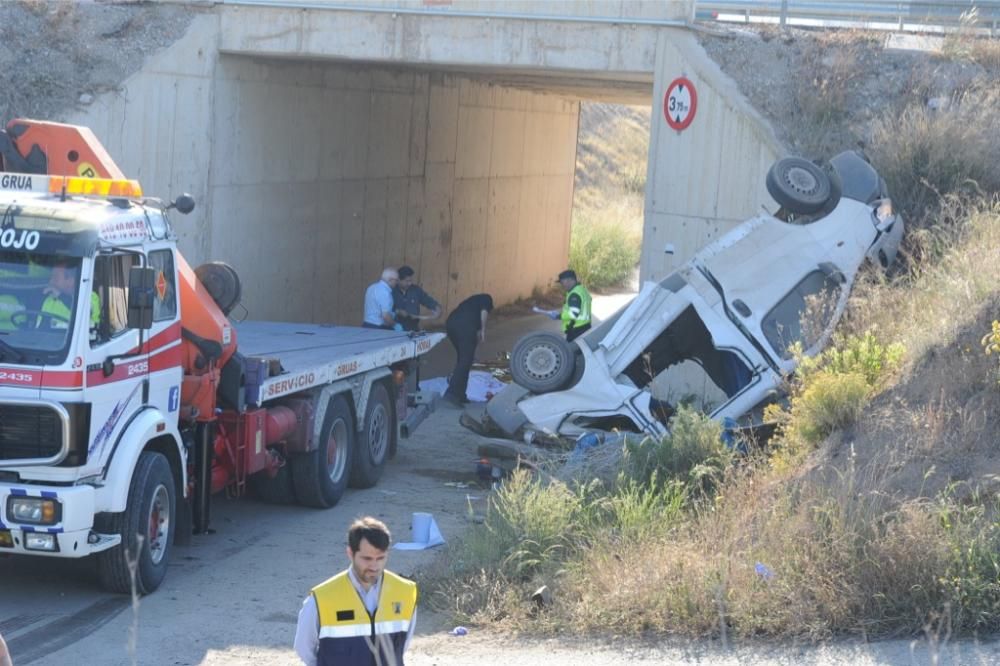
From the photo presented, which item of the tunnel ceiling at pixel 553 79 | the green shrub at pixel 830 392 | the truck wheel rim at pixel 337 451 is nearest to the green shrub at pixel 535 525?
the green shrub at pixel 830 392

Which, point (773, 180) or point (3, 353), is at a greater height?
point (773, 180)

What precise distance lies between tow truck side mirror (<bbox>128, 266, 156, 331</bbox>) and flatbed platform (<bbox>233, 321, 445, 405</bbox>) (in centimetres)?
177

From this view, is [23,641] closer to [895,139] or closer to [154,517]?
[154,517]

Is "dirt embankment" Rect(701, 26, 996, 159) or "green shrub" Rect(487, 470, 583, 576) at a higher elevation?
"dirt embankment" Rect(701, 26, 996, 159)

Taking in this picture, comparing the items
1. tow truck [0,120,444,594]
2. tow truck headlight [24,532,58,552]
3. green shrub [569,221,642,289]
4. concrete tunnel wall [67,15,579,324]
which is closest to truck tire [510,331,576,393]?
tow truck [0,120,444,594]

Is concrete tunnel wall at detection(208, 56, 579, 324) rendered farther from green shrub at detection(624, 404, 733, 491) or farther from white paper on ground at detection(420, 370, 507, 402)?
green shrub at detection(624, 404, 733, 491)

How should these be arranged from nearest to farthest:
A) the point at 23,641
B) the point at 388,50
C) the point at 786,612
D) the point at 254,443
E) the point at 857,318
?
the point at 786,612 < the point at 23,641 < the point at 254,443 < the point at 857,318 < the point at 388,50

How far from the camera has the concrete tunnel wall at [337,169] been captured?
16.6m

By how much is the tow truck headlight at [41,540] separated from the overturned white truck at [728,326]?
16.8ft

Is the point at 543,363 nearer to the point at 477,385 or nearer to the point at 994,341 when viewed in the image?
the point at 994,341

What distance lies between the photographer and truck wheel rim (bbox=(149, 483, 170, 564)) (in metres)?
8.93

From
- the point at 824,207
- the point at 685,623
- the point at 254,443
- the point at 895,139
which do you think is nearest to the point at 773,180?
the point at 824,207

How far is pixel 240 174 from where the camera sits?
57.5ft

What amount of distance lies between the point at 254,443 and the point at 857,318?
5.29 meters
